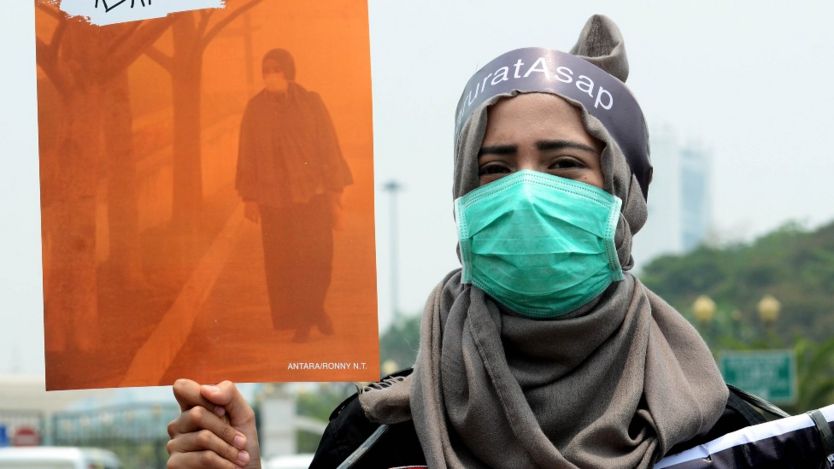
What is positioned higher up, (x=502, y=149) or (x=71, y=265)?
(x=502, y=149)

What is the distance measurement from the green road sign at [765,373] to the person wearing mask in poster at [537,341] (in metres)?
15.9

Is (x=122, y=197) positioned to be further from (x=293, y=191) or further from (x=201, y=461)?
(x=201, y=461)

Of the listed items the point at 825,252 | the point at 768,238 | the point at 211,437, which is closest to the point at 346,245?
the point at 211,437

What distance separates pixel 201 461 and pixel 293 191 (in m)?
0.53

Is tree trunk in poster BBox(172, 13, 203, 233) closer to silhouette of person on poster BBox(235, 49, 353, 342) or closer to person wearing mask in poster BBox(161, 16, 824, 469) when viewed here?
silhouette of person on poster BBox(235, 49, 353, 342)

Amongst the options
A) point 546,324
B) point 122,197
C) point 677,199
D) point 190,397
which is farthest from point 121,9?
point 677,199

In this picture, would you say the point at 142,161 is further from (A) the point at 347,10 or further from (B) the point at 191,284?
(A) the point at 347,10

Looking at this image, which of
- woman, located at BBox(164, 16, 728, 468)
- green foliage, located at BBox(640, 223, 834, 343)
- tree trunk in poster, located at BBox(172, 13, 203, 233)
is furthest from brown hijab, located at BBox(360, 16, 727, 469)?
green foliage, located at BBox(640, 223, 834, 343)

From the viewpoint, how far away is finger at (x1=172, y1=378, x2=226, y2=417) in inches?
103

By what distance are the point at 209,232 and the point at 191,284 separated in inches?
4.1

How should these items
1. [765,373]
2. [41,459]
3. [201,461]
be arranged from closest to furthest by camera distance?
[201,461], [41,459], [765,373]

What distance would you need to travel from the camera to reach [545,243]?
261 centimetres

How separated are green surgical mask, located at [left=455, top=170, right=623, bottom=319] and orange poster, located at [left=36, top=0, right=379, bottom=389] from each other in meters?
0.23

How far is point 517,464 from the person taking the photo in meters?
2.50
